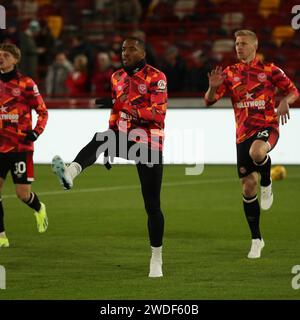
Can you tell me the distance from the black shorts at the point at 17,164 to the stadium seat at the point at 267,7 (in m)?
15.2

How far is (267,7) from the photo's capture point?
1001 inches

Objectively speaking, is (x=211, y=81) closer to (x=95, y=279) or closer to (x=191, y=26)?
(x=95, y=279)

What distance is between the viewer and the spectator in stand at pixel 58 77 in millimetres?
23398

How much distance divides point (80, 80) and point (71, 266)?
13580 millimetres

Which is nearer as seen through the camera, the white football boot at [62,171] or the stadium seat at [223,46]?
the white football boot at [62,171]

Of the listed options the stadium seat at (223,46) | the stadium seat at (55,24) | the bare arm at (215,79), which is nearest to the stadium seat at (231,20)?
the stadium seat at (223,46)

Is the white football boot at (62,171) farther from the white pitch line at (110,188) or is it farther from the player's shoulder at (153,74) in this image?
the white pitch line at (110,188)

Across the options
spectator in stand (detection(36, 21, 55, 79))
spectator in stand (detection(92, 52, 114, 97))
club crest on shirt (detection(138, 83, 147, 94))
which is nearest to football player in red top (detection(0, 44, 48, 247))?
club crest on shirt (detection(138, 83, 147, 94))

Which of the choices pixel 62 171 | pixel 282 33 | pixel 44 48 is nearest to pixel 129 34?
pixel 44 48

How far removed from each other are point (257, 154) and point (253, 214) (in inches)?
29.2

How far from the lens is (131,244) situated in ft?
37.3

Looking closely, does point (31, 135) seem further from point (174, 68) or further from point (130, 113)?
point (174, 68)

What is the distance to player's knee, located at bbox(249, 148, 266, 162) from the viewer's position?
10.1m

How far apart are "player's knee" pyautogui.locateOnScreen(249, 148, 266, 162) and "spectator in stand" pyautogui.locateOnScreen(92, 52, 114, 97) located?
1295cm
